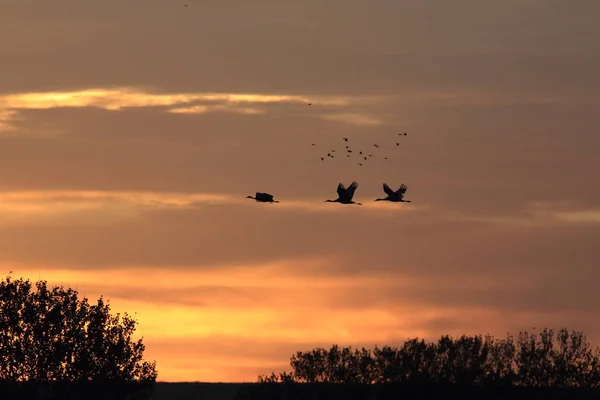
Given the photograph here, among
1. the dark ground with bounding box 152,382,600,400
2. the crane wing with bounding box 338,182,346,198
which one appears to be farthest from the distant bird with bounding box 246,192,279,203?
the dark ground with bounding box 152,382,600,400

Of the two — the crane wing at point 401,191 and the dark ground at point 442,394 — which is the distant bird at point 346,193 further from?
the dark ground at point 442,394

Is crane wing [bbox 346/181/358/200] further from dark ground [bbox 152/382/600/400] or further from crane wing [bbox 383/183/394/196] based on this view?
dark ground [bbox 152/382/600/400]

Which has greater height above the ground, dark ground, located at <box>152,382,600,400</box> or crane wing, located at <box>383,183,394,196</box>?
crane wing, located at <box>383,183,394,196</box>

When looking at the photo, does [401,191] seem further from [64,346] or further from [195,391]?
[195,391]

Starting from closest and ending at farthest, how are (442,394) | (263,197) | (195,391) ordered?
(263,197), (442,394), (195,391)

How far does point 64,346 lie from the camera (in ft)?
377

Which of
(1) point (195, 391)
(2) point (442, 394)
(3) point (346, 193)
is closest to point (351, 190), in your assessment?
(3) point (346, 193)

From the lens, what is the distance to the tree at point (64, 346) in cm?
11319

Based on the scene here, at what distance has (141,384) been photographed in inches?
4496

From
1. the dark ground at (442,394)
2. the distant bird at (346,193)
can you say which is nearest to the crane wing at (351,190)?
the distant bird at (346,193)

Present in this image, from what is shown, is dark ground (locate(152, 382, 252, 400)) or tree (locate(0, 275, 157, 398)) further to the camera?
dark ground (locate(152, 382, 252, 400))

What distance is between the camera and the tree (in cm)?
11319

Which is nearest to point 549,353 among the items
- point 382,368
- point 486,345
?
point 486,345

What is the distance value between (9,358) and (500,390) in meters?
40.9
